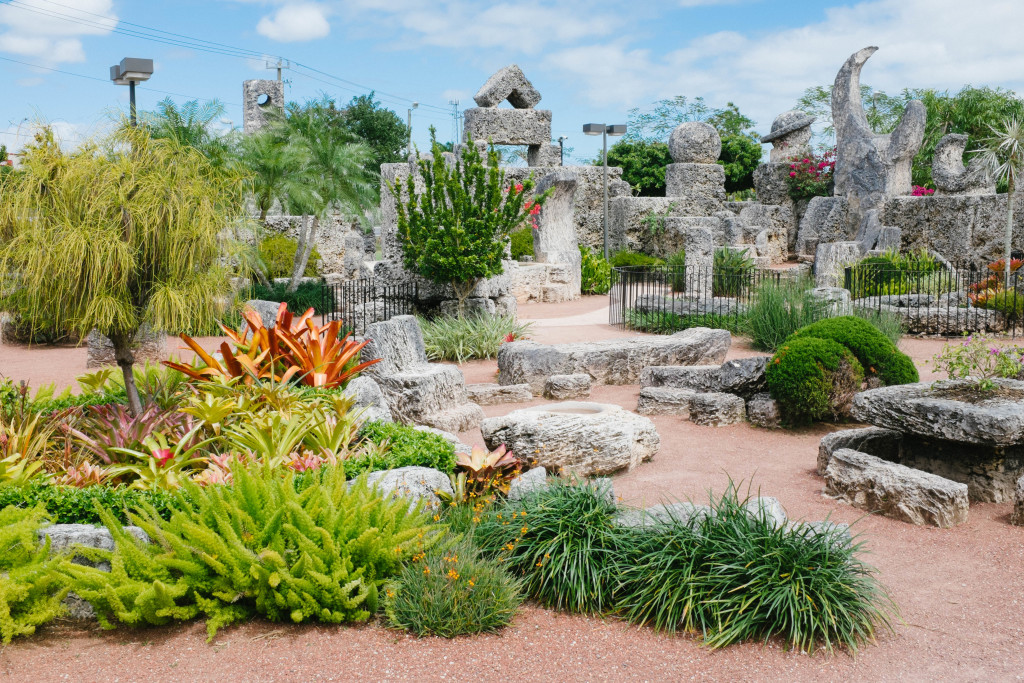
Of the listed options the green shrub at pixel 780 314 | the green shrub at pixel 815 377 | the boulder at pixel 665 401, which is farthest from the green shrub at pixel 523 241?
the green shrub at pixel 815 377

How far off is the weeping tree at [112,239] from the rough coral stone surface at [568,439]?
2.32 meters

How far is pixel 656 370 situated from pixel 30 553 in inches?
261

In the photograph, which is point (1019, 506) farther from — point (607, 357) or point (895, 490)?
point (607, 357)

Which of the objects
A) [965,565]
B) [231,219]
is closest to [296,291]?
[231,219]

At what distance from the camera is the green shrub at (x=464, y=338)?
11927mm

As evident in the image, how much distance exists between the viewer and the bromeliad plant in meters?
6.34

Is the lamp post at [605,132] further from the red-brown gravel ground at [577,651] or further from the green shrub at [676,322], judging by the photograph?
the red-brown gravel ground at [577,651]

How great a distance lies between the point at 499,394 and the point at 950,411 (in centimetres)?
472

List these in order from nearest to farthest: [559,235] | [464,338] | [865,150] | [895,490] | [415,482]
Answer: [415,482] < [895,490] < [464,338] < [559,235] < [865,150]

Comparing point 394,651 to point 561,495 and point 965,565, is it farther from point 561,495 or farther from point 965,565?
point 965,565

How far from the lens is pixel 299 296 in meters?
16.0

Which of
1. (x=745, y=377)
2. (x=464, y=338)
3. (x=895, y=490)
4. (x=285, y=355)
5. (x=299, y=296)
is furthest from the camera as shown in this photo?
(x=299, y=296)

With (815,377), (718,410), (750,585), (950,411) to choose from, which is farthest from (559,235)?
(750,585)

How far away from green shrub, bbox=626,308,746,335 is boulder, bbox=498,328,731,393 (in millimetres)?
1751
